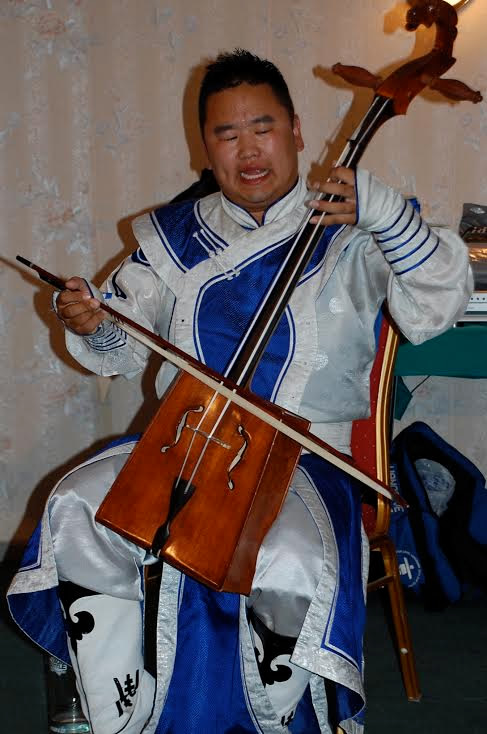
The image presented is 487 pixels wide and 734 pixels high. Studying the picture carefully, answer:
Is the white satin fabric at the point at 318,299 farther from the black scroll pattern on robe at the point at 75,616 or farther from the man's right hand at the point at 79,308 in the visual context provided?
the black scroll pattern on robe at the point at 75,616

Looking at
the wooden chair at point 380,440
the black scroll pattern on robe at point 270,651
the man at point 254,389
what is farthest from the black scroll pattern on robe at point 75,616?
the wooden chair at point 380,440

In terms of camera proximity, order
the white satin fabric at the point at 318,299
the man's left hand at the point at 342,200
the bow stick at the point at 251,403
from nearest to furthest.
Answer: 1. the bow stick at the point at 251,403
2. the man's left hand at the point at 342,200
3. the white satin fabric at the point at 318,299

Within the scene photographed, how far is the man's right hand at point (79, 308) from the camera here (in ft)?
4.70

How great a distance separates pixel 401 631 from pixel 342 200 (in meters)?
0.90

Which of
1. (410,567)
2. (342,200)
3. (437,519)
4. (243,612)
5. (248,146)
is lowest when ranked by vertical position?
(410,567)

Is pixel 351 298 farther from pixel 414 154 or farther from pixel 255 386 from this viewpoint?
pixel 414 154

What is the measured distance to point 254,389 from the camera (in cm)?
159

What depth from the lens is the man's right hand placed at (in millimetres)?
1432

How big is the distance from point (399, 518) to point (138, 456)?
1.14 meters

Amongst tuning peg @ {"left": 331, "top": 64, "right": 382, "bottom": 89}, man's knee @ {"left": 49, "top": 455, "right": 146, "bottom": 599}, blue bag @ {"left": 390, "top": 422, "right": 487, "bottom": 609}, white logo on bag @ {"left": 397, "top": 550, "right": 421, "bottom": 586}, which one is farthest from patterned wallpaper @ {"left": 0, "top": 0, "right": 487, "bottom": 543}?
man's knee @ {"left": 49, "top": 455, "right": 146, "bottom": 599}

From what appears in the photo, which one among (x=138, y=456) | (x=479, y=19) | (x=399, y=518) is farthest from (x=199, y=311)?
(x=479, y=19)

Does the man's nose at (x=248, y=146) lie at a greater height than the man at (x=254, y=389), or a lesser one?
greater

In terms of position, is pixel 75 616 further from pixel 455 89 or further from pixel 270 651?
pixel 455 89

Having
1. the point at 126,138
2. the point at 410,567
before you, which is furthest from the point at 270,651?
the point at 126,138
